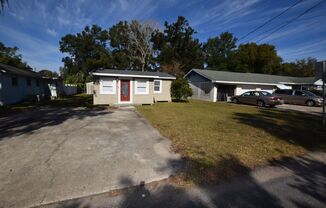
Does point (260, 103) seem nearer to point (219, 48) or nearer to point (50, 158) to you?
point (50, 158)

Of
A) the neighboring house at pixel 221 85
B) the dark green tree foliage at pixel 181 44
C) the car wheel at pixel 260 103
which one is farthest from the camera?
the dark green tree foliage at pixel 181 44

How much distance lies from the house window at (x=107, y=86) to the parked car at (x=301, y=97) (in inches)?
721

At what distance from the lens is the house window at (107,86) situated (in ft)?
46.9

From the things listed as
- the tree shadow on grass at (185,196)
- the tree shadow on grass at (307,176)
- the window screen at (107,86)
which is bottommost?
the tree shadow on grass at (185,196)

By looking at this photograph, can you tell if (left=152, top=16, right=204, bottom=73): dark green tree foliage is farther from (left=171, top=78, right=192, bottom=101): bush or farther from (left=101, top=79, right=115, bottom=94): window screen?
(left=101, top=79, right=115, bottom=94): window screen

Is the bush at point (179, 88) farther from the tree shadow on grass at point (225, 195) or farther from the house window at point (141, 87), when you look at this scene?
the tree shadow on grass at point (225, 195)

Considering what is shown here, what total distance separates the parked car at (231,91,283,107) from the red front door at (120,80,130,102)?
1192cm

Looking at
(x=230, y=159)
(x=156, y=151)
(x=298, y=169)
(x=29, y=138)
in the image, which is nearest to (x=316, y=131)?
(x=298, y=169)

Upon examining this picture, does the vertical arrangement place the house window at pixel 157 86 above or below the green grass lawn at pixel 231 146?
above

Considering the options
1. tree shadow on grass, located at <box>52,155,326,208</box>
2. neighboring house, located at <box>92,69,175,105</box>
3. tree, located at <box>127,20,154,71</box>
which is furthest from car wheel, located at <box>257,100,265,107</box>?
tree, located at <box>127,20,154,71</box>

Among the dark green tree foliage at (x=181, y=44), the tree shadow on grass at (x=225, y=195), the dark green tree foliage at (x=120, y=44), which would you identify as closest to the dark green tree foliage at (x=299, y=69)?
the dark green tree foliage at (x=181, y=44)

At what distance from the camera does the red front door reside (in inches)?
587

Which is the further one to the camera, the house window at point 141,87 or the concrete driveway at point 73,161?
the house window at point 141,87

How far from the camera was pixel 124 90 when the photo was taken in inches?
591
